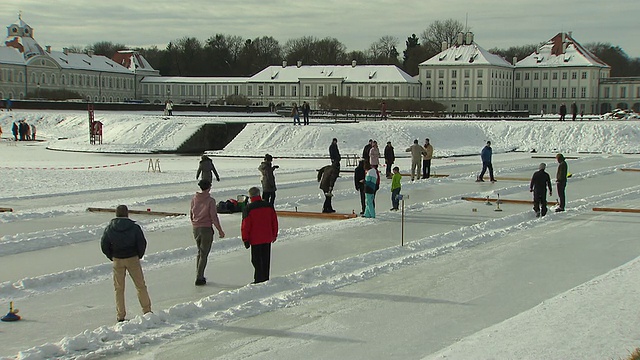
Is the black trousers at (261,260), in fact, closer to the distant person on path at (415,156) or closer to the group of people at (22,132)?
the distant person on path at (415,156)

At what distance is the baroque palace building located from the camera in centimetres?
10238

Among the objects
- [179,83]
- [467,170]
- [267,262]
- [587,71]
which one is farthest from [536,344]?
[179,83]

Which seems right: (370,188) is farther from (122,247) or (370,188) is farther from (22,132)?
(22,132)

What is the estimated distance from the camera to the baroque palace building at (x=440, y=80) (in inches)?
4031

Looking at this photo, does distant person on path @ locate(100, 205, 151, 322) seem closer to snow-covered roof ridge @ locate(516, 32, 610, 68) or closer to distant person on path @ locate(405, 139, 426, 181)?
distant person on path @ locate(405, 139, 426, 181)

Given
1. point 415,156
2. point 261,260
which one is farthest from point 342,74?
point 261,260

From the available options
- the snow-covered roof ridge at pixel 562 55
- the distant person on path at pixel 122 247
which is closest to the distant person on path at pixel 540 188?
the distant person on path at pixel 122 247

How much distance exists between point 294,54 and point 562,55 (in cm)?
4974

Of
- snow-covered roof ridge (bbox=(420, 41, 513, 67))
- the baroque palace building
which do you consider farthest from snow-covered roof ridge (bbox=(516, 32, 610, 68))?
snow-covered roof ridge (bbox=(420, 41, 513, 67))

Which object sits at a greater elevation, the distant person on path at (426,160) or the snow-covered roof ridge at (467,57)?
the snow-covered roof ridge at (467,57)

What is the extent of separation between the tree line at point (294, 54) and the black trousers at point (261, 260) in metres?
118

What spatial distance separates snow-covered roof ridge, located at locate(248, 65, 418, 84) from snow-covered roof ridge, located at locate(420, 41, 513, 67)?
4.91m

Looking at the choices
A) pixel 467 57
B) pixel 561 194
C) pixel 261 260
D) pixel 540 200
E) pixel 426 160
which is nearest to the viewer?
pixel 261 260

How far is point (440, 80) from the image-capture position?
105750 millimetres
